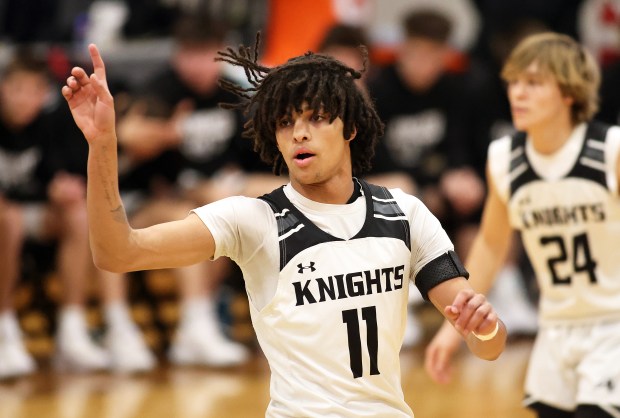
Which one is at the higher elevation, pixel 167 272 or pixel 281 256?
pixel 281 256

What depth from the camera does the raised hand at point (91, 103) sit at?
2.71 metres

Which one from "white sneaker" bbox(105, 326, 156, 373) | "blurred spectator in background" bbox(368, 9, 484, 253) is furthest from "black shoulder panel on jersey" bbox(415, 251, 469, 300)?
"blurred spectator in background" bbox(368, 9, 484, 253)

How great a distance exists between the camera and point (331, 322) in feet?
10.1

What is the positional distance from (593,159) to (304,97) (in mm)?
1772

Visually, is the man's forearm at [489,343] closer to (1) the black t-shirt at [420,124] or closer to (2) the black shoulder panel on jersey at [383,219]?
(2) the black shoulder panel on jersey at [383,219]

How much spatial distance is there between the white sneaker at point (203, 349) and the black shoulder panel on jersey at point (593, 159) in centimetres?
351

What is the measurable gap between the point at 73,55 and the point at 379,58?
278cm

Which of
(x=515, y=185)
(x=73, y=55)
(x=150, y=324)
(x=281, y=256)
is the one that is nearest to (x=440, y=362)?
(x=515, y=185)

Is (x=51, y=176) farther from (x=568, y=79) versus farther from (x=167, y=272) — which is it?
(x=568, y=79)

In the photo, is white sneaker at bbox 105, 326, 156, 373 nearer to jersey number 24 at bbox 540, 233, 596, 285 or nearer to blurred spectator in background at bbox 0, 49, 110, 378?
blurred spectator in background at bbox 0, 49, 110, 378

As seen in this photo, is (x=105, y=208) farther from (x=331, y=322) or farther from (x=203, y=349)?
(x=203, y=349)

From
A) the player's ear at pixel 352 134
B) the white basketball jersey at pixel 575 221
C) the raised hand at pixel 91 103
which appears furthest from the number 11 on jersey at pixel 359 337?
the white basketball jersey at pixel 575 221

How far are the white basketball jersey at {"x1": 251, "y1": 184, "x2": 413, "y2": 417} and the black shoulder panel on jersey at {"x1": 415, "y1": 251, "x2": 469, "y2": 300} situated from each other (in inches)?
4.1

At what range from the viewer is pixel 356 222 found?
3.18 m
